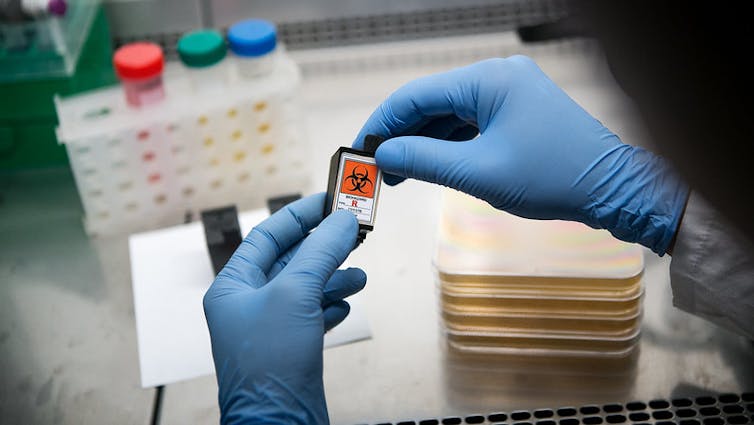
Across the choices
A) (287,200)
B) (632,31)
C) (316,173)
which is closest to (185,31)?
(316,173)

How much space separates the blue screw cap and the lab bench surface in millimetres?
393

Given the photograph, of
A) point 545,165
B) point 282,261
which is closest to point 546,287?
point 545,165

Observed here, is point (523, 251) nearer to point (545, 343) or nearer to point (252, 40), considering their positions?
point (545, 343)

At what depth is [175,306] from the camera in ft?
4.53

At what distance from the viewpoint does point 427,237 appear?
1.50 m

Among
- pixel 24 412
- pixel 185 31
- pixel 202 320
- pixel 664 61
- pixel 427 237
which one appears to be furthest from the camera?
pixel 185 31

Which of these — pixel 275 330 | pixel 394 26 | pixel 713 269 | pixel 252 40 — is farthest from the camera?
pixel 394 26

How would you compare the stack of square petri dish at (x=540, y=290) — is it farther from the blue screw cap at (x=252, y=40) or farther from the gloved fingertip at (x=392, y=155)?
the blue screw cap at (x=252, y=40)

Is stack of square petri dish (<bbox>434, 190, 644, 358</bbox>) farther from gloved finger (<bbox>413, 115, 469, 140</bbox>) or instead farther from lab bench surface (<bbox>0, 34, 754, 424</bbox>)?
gloved finger (<bbox>413, 115, 469, 140</bbox>)

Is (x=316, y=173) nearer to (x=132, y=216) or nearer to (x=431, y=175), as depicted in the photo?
(x=132, y=216)

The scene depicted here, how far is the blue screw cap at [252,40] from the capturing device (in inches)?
57.5

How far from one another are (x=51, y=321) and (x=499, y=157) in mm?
879

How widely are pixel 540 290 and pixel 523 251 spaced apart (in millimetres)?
79

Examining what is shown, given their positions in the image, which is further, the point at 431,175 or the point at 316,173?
the point at 316,173
